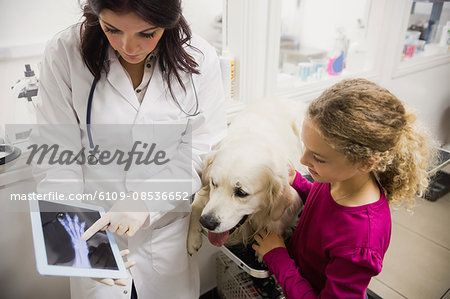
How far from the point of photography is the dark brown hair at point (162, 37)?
738mm

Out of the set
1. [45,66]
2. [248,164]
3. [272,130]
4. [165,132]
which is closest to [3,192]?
[45,66]

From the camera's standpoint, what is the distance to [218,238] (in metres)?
1.14

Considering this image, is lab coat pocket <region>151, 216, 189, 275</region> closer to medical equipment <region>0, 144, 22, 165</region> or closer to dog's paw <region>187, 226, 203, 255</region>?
dog's paw <region>187, 226, 203, 255</region>

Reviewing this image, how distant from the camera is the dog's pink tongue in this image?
44.7 inches

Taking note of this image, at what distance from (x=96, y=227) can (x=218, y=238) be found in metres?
0.41

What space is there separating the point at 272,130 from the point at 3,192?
983mm

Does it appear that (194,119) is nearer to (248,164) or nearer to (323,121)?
(248,164)

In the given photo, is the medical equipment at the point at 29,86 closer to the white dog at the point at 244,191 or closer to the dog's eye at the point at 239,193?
the white dog at the point at 244,191

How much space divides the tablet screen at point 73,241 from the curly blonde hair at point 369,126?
64cm

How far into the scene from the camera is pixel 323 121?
0.88m

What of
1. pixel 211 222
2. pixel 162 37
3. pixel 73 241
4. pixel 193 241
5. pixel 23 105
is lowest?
pixel 193 241

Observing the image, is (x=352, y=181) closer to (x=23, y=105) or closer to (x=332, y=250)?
(x=332, y=250)

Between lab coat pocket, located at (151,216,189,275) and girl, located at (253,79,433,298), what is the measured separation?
0.28 m

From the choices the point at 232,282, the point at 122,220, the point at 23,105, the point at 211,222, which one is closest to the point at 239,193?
the point at 211,222
